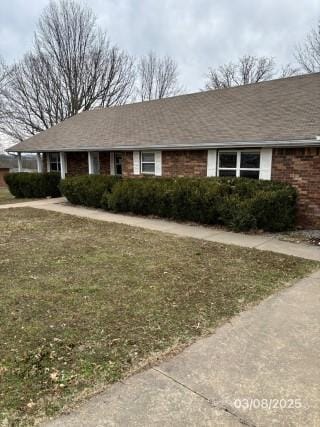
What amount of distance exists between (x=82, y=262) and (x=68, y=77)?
Result: 88.3 feet

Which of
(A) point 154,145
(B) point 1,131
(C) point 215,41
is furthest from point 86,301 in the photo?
(B) point 1,131

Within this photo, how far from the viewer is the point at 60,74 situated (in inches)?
1131

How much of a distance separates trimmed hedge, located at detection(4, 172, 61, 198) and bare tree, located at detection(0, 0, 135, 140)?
559 inches

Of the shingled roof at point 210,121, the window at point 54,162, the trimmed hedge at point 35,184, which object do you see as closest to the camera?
the shingled roof at point 210,121

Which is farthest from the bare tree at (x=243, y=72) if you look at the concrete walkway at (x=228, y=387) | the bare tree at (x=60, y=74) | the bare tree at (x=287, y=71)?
the concrete walkway at (x=228, y=387)

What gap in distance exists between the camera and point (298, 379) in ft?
8.83

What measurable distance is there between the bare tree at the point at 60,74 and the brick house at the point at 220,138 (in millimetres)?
12808

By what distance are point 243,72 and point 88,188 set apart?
27118mm

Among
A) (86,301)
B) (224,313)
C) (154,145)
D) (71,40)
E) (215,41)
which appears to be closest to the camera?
(224,313)

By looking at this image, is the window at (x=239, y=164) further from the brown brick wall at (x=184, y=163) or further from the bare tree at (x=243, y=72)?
the bare tree at (x=243, y=72)

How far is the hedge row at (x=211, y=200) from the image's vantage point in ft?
27.0

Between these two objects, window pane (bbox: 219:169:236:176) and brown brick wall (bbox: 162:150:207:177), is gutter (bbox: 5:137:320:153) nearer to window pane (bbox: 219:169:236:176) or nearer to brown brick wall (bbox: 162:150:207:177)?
brown brick wall (bbox: 162:150:207:177)

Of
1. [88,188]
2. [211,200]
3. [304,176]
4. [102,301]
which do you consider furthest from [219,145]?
[102,301]

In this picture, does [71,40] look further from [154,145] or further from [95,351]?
[95,351]
